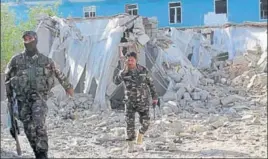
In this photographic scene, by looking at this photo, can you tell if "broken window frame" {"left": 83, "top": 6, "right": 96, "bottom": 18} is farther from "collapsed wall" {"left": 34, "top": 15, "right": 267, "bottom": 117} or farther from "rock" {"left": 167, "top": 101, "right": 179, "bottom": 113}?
"rock" {"left": 167, "top": 101, "right": 179, "bottom": 113}

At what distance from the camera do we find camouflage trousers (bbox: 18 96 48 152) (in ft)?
18.3

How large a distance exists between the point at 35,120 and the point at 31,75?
19.7 inches

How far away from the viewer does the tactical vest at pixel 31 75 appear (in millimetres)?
5641

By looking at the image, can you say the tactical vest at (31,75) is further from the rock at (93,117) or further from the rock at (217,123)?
the rock at (93,117)

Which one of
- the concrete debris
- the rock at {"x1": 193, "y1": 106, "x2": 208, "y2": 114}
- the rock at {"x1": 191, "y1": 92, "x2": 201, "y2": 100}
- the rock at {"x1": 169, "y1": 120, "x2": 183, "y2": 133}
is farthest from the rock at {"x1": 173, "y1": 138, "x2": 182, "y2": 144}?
the rock at {"x1": 191, "y1": 92, "x2": 201, "y2": 100}

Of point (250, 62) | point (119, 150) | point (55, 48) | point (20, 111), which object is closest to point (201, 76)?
point (250, 62)

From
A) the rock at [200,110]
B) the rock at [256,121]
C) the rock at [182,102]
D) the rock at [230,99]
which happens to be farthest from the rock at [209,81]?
the rock at [256,121]

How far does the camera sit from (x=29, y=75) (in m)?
5.64

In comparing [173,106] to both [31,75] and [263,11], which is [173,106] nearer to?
[31,75]

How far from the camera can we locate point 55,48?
13031 mm

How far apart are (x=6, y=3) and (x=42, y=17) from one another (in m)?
0.97

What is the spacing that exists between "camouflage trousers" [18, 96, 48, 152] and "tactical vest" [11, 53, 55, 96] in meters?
0.14

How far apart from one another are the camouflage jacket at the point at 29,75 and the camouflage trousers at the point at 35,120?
13 cm

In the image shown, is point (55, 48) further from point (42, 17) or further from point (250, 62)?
point (250, 62)
